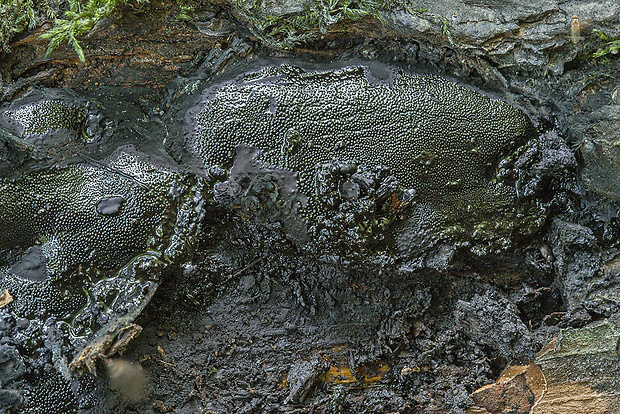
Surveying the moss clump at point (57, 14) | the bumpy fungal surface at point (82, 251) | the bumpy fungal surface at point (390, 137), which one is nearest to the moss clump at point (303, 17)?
the bumpy fungal surface at point (390, 137)

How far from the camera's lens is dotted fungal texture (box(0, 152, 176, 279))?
2.44 meters

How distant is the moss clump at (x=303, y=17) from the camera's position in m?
2.38

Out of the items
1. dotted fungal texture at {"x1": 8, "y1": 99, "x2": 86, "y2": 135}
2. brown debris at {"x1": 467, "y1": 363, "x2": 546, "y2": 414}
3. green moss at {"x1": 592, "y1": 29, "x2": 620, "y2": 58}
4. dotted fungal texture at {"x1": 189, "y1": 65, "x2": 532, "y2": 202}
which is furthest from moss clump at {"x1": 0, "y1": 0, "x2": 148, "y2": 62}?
brown debris at {"x1": 467, "y1": 363, "x2": 546, "y2": 414}

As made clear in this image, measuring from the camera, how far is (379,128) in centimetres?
243

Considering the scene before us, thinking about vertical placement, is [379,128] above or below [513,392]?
above

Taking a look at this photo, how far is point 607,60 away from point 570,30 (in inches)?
9.6

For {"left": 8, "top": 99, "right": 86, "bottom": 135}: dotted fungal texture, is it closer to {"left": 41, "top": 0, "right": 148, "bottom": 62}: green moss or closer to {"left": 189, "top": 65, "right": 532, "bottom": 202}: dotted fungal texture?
{"left": 41, "top": 0, "right": 148, "bottom": 62}: green moss

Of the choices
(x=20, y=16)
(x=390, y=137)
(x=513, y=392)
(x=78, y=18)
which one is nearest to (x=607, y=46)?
(x=390, y=137)

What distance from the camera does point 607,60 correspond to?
93.6 inches

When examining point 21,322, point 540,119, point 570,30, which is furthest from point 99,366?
point 570,30

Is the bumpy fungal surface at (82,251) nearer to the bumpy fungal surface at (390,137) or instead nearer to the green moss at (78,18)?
the bumpy fungal surface at (390,137)

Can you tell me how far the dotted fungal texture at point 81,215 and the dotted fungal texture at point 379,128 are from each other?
382mm

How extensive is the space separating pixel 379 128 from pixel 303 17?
629mm

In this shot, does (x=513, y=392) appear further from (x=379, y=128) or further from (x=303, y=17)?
(x=303, y=17)
